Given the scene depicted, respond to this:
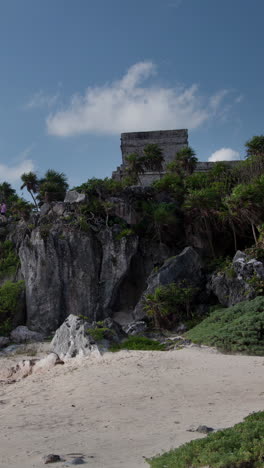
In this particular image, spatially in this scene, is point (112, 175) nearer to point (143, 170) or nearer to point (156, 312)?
point (143, 170)

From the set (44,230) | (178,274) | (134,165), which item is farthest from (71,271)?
(134,165)

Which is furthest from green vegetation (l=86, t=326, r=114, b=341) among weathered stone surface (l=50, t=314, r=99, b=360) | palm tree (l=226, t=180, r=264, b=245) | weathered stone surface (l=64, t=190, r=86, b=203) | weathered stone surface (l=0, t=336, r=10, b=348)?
weathered stone surface (l=64, t=190, r=86, b=203)

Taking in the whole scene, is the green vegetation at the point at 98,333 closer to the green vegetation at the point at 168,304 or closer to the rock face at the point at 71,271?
the green vegetation at the point at 168,304

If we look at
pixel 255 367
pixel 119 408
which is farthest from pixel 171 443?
pixel 255 367

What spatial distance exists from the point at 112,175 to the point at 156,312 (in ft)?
54.2

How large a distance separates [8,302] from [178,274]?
25.2ft

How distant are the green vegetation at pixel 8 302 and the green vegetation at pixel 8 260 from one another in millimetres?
1526

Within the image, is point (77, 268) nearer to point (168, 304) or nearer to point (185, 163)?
point (168, 304)

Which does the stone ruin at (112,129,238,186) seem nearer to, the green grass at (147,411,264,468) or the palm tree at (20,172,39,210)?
the palm tree at (20,172,39,210)

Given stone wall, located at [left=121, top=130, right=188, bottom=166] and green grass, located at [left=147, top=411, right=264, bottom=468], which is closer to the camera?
green grass, located at [left=147, top=411, right=264, bottom=468]

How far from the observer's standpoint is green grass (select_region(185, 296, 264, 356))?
12.0 meters

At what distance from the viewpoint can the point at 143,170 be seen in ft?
94.1

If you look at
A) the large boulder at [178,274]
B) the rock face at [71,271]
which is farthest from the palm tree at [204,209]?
the rock face at [71,271]

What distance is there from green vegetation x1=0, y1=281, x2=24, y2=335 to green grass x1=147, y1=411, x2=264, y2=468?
14516 mm
